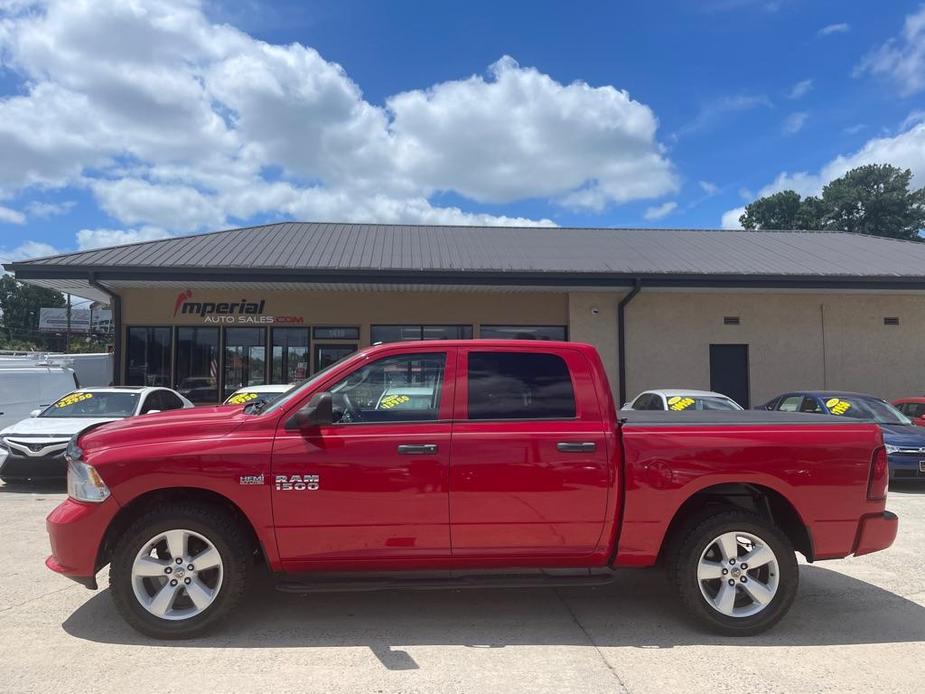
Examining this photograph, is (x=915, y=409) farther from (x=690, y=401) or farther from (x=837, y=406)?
(x=690, y=401)

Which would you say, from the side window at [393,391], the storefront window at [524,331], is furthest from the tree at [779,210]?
the side window at [393,391]

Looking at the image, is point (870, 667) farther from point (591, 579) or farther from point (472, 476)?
point (472, 476)

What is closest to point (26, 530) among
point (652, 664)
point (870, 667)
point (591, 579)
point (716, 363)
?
point (591, 579)

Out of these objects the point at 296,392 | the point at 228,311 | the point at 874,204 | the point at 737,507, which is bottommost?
the point at 737,507

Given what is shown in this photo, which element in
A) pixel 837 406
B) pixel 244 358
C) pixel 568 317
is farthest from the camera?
pixel 568 317

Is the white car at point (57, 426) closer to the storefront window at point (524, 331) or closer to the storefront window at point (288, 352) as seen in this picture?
the storefront window at point (288, 352)

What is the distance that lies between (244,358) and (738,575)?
51.9ft

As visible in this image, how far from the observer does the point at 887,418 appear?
434 inches

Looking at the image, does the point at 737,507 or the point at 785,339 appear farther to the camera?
the point at 785,339

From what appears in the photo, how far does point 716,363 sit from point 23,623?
17.3 meters

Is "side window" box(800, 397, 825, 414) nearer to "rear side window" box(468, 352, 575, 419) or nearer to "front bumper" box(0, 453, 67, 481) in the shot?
"rear side window" box(468, 352, 575, 419)

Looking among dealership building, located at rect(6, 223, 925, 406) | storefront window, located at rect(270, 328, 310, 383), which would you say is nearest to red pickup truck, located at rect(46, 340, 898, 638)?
dealership building, located at rect(6, 223, 925, 406)

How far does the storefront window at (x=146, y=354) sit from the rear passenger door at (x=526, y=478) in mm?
15674

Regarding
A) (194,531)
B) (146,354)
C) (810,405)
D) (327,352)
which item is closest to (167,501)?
(194,531)
